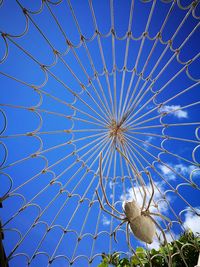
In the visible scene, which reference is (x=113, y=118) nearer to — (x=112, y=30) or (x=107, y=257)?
(x=112, y=30)

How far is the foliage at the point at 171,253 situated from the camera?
6137mm

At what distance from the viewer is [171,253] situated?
20.6 ft

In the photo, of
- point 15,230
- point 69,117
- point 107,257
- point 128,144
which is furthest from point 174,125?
point 15,230

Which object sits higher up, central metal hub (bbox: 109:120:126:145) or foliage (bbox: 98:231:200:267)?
central metal hub (bbox: 109:120:126:145)

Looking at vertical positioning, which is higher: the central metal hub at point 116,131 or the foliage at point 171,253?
the central metal hub at point 116,131

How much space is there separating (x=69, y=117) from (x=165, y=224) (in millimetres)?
4064

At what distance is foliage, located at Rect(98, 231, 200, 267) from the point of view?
614cm

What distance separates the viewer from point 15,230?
5590 millimetres

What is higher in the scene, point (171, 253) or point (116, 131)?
point (116, 131)

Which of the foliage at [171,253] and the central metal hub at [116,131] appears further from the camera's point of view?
the central metal hub at [116,131]

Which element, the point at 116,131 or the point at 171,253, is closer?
the point at 171,253

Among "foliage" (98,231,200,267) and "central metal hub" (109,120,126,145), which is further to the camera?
"central metal hub" (109,120,126,145)

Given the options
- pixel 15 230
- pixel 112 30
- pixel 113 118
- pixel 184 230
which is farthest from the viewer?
pixel 184 230

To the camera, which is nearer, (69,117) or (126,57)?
(126,57)
